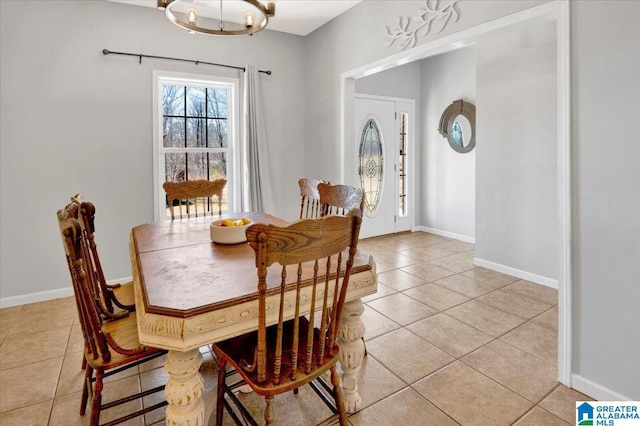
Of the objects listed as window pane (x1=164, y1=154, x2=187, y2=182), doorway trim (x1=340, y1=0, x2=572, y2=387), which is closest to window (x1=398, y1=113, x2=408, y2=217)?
window pane (x1=164, y1=154, x2=187, y2=182)

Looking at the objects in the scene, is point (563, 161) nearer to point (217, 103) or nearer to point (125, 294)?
point (125, 294)

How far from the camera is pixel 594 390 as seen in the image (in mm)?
1894

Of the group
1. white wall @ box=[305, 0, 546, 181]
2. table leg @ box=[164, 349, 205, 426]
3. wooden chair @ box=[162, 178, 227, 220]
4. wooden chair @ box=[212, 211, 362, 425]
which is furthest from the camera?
white wall @ box=[305, 0, 546, 181]

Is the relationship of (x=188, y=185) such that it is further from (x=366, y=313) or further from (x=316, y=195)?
(x=366, y=313)

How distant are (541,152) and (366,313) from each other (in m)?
2.39

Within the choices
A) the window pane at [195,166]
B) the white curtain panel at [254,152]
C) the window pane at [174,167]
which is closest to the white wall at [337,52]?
the white curtain panel at [254,152]

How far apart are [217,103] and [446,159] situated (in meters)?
3.51

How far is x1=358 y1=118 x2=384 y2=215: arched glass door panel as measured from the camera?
5.43 metres

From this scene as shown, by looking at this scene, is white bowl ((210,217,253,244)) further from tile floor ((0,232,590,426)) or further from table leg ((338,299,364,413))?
tile floor ((0,232,590,426))

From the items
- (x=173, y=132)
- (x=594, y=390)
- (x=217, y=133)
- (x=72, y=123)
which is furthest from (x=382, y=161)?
(x=594, y=390)

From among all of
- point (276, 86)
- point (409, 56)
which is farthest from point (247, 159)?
point (409, 56)

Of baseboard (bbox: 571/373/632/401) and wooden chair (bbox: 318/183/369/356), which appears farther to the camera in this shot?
wooden chair (bbox: 318/183/369/356)

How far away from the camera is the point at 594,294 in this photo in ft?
6.19

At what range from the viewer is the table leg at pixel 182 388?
48.7 inches
